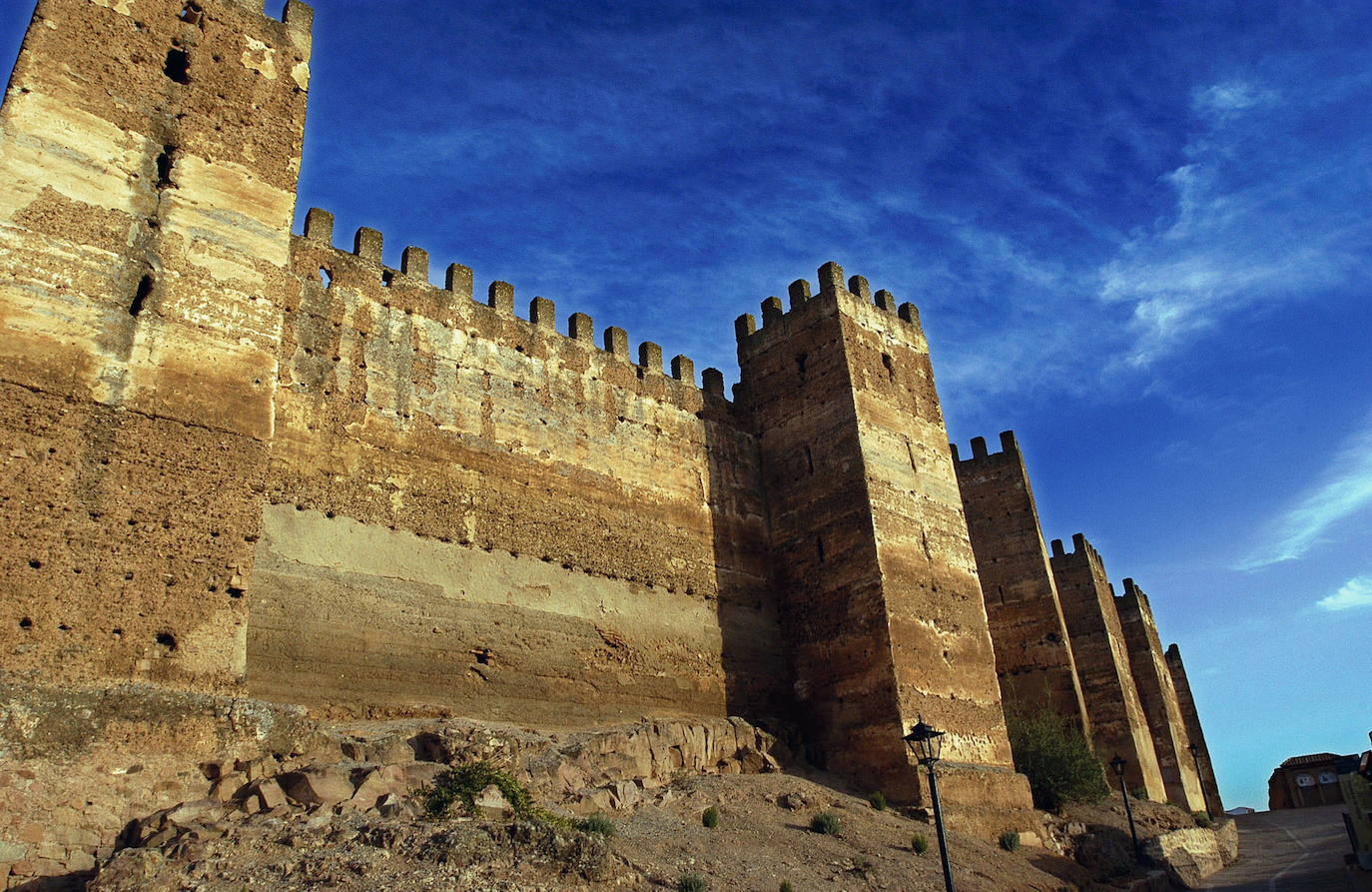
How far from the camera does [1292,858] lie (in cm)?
2402

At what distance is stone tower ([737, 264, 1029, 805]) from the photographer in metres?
17.9

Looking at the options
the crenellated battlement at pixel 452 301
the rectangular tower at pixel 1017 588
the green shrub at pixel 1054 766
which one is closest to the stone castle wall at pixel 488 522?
the crenellated battlement at pixel 452 301

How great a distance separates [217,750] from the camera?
10.4 metres

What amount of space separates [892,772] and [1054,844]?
3768 millimetres

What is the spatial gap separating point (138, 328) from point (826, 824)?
11.1 metres

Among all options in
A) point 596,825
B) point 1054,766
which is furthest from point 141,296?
point 1054,766

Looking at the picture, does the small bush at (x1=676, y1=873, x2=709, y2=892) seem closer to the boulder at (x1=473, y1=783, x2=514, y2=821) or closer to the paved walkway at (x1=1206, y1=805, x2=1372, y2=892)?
the boulder at (x1=473, y1=783, x2=514, y2=821)

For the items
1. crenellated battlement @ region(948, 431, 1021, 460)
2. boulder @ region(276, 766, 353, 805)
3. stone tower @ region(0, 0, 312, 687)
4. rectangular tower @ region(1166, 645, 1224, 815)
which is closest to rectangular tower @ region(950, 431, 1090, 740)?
crenellated battlement @ region(948, 431, 1021, 460)

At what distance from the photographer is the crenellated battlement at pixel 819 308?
72.1ft

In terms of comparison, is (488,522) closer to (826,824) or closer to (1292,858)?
(826,824)

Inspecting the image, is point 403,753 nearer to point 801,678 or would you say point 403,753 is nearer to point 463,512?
point 463,512

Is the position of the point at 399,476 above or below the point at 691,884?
above

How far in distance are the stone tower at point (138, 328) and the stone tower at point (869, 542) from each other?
10.6 m

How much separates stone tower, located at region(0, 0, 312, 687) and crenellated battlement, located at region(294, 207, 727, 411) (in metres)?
2.20
